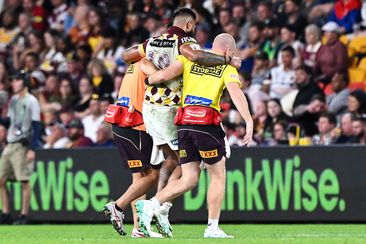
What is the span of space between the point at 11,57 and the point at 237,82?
13937 mm

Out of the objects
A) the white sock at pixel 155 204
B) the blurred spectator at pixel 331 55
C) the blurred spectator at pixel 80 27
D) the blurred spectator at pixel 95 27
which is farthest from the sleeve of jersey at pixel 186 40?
the blurred spectator at pixel 80 27

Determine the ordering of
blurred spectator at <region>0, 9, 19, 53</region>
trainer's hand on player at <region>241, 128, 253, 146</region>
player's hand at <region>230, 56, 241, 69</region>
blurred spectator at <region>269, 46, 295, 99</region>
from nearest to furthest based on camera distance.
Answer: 1. trainer's hand on player at <region>241, 128, 253, 146</region>
2. player's hand at <region>230, 56, 241, 69</region>
3. blurred spectator at <region>269, 46, 295, 99</region>
4. blurred spectator at <region>0, 9, 19, 53</region>

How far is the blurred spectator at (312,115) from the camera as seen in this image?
19844 mm

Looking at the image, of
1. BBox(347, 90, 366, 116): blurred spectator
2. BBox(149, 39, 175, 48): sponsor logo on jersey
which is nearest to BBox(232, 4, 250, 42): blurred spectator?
BBox(347, 90, 366, 116): blurred spectator

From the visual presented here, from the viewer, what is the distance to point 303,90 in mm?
20500

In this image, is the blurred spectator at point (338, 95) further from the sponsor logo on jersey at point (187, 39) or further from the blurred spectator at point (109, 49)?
the sponsor logo on jersey at point (187, 39)

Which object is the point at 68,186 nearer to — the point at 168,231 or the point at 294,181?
the point at 294,181

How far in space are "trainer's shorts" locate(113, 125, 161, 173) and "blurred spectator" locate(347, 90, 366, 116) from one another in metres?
5.78

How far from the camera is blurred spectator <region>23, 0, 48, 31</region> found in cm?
2667

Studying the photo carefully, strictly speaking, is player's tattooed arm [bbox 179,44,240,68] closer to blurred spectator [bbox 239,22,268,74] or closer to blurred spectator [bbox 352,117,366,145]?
blurred spectator [bbox 352,117,366,145]

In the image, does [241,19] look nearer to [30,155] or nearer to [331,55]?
[331,55]

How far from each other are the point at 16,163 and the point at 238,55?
394 centimetres

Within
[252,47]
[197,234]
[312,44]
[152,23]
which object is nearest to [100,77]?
[152,23]

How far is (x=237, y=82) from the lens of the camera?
13.0 m
